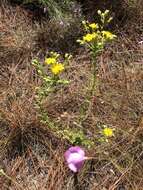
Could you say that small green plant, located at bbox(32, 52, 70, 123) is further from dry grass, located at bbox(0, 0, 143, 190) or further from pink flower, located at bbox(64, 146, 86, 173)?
pink flower, located at bbox(64, 146, 86, 173)

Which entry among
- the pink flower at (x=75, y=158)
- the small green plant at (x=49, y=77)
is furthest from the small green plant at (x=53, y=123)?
the pink flower at (x=75, y=158)

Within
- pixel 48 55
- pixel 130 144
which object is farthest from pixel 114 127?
pixel 48 55

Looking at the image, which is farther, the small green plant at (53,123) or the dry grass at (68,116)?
the dry grass at (68,116)

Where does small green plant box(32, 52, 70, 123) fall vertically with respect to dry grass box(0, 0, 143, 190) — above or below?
above

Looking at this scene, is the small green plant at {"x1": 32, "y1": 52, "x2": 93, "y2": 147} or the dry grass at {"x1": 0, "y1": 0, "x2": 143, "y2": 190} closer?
the small green plant at {"x1": 32, "y1": 52, "x2": 93, "y2": 147}

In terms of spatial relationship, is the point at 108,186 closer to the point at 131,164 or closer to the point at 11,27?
the point at 131,164

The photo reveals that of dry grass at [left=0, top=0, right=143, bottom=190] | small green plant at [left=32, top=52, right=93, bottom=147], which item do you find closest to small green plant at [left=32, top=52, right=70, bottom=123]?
small green plant at [left=32, top=52, right=93, bottom=147]

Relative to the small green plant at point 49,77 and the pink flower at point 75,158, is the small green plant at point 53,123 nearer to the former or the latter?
the small green plant at point 49,77
